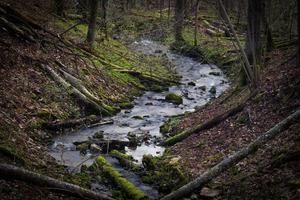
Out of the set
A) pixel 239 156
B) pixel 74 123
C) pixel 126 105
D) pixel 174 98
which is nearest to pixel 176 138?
pixel 74 123

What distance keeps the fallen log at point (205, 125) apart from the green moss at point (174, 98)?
257 inches

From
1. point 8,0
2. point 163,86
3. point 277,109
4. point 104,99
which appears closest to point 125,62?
point 163,86

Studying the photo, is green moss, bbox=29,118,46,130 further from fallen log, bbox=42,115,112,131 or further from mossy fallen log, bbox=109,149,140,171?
mossy fallen log, bbox=109,149,140,171

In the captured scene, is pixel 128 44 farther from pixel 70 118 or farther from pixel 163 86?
pixel 70 118

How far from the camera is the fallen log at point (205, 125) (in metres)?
14.0

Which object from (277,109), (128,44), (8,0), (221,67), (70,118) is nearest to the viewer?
(277,109)

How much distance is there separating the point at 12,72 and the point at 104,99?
495 cm

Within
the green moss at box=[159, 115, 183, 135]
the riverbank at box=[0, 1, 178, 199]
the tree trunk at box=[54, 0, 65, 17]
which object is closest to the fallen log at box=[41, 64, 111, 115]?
the riverbank at box=[0, 1, 178, 199]

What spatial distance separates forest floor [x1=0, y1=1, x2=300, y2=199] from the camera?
28.2 feet

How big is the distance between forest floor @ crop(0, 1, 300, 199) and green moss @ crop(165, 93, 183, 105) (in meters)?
1.78

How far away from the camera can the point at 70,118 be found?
16.1m

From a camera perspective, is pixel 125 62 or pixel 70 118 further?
pixel 125 62

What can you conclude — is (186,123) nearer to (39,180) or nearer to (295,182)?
(295,182)

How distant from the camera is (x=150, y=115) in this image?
18.8 metres
